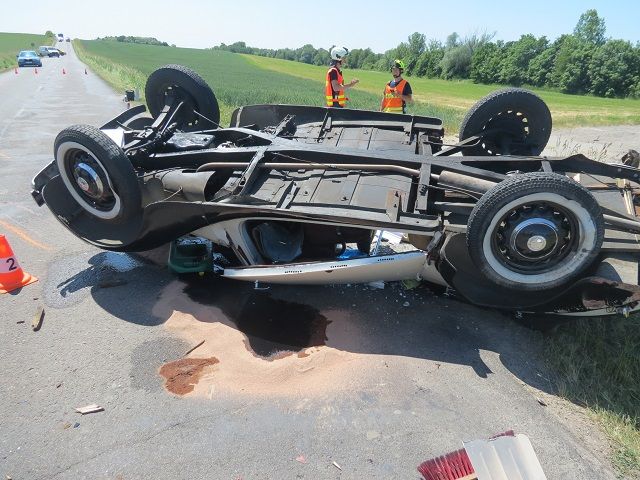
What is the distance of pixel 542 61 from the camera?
41.8m

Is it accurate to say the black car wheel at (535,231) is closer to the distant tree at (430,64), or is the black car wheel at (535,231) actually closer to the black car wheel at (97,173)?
the black car wheel at (97,173)

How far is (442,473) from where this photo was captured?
7.67ft

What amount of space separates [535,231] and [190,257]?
9.92 ft

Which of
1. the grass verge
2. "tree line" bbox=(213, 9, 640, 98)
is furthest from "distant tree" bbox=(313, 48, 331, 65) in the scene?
the grass verge

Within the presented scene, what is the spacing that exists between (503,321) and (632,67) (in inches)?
1593

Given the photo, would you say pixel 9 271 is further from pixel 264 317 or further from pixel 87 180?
pixel 264 317

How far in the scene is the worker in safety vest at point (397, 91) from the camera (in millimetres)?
7309

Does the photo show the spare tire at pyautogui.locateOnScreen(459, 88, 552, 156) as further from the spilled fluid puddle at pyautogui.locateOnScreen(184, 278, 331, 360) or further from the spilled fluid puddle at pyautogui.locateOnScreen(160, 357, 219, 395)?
the spilled fluid puddle at pyautogui.locateOnScreen(160, 357, 219, 395)

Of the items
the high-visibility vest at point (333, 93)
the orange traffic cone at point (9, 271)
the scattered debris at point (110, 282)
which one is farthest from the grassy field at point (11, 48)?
the scattered debris at point (110, 282)

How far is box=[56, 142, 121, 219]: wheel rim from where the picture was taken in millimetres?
3988

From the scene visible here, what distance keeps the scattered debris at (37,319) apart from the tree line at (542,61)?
40.1 m

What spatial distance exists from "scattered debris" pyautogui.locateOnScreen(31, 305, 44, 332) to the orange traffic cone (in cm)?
54

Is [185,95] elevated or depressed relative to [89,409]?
elevated

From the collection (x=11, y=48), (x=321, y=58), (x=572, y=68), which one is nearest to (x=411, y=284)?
(x=572, y=68)
